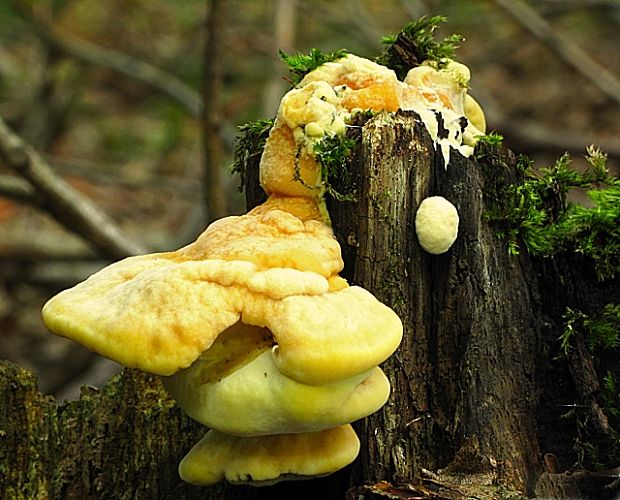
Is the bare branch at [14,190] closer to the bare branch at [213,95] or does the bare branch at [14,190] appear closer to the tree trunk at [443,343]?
the bare branch at [213,95]

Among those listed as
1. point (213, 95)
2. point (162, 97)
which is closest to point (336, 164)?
point (213, 95)

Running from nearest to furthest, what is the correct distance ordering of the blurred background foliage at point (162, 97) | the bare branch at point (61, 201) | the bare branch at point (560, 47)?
the bare branch at point (61, 201), the bare branch at point (560, 47), the blurred background foliage at point (162, 97)

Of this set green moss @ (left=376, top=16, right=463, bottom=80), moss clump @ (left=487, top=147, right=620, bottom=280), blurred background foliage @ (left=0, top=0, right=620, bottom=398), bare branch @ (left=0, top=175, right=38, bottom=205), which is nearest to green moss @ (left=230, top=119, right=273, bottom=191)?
green moss @ (left=376, top=16, right=463, bottom=80)

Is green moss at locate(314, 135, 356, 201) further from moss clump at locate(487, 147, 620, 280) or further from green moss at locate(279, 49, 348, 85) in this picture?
moss clump at locate(487, 147, 620, 280)

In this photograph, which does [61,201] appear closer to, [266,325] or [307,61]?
[307,61]

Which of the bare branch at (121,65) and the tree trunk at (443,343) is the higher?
the bare branch at (121,65)

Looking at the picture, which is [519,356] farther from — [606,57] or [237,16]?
[606,57]

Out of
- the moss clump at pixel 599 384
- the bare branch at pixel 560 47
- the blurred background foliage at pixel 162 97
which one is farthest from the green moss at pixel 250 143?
the bare branch at pixel 560 47

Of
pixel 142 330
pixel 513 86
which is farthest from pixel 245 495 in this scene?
pixel 513 86
